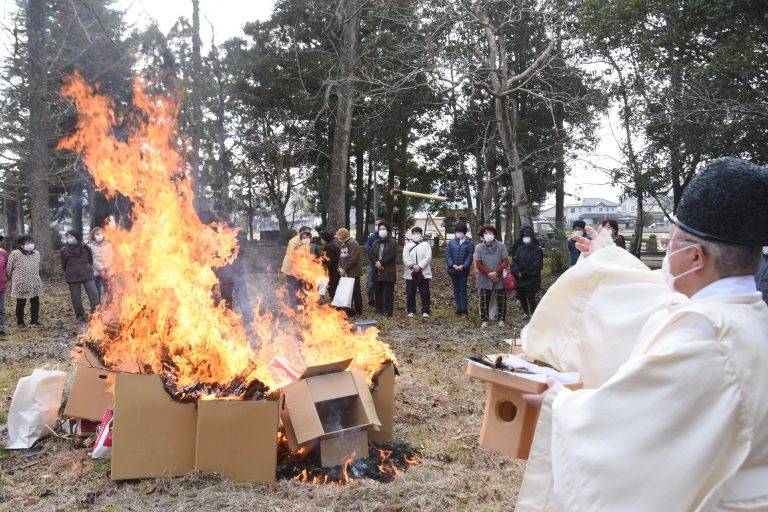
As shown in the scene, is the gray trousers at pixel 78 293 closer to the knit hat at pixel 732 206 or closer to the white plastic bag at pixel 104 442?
the white plastic bag at pixel 104 442

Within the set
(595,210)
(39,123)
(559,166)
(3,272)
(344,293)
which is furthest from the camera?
(595,210)

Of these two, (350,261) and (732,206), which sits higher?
(732,206)

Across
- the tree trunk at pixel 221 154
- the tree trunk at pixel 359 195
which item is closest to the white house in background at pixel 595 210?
the tree trunk at pixel 359 195

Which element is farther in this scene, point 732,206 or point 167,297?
point 167,297

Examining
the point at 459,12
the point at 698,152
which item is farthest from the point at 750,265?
the point at 698,152

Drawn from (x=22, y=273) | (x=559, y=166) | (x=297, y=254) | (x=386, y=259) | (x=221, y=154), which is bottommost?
(x=22, y=273)

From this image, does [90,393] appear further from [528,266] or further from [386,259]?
[528,266]

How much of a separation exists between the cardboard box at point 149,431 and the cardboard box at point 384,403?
5.38 ft

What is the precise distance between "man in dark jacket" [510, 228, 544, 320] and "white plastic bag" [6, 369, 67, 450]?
885cm

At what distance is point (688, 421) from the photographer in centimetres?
172

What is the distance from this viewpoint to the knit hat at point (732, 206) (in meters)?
1.84

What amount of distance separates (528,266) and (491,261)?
0.78m

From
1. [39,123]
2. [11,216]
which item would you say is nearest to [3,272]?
[39,123]

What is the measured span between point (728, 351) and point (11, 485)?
510 centimetres
